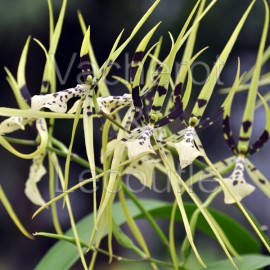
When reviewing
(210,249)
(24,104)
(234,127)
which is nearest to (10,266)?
(210,249)

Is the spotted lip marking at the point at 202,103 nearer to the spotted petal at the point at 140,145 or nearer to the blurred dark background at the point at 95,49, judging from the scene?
the spotted petal at the point at 140,145

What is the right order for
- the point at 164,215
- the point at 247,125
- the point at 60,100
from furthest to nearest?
1. the point at 164,215
2. the point at 247,125
3. the point at 60,100

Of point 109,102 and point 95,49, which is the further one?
point 95,49

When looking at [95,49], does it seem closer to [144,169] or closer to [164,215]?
[164,215]

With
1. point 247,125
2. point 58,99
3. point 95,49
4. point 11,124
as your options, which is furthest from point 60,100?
point 95,49

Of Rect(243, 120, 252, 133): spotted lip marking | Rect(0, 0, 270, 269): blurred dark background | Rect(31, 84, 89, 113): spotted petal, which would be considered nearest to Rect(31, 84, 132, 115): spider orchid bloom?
Rect(31, 84, 89, 113): spotted petal

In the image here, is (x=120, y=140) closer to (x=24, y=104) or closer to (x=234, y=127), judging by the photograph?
(x=24, y=104)
